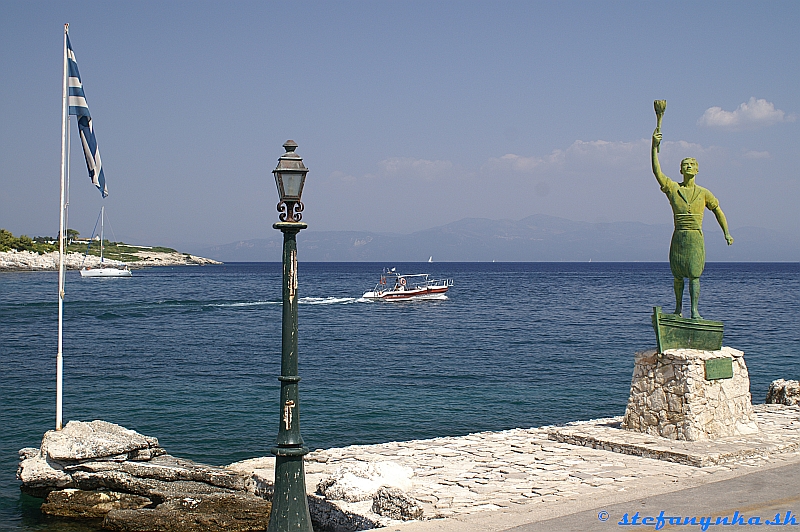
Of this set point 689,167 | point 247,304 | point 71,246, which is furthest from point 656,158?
point 71,246

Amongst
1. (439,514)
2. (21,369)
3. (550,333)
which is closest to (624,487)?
(439,514)

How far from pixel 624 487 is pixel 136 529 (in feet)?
21.5

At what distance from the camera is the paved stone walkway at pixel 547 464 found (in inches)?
367

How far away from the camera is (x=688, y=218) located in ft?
39.1

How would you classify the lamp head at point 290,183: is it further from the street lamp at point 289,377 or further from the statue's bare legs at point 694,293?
the statue's bare legs at point 694,293

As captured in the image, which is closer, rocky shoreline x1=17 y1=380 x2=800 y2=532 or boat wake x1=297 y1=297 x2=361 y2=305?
rocky shoreline x1=17 y1=380 x2=800 y2=532

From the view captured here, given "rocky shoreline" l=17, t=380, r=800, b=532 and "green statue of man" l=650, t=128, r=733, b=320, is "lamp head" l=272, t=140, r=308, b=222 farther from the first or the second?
"green statue of man" l=650, t=128, r=733, b=320

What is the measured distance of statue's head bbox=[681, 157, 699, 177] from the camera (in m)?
12.1

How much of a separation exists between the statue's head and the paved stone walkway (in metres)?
4.13

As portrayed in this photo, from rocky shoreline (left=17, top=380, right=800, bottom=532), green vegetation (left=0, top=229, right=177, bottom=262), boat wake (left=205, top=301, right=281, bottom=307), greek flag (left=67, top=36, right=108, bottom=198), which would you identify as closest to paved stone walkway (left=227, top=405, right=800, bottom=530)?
rocky shoreline (left=17, top=380, right=800, bottom=532)

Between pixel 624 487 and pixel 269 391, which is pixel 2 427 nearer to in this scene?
pixel 269 391

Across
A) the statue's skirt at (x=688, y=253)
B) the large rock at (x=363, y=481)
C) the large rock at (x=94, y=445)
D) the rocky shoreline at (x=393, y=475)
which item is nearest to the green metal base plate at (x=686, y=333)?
the statue's skirt at (x=688, y=253)

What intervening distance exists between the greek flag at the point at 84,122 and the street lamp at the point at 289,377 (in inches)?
307

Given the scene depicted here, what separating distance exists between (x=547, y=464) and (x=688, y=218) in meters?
4.35
